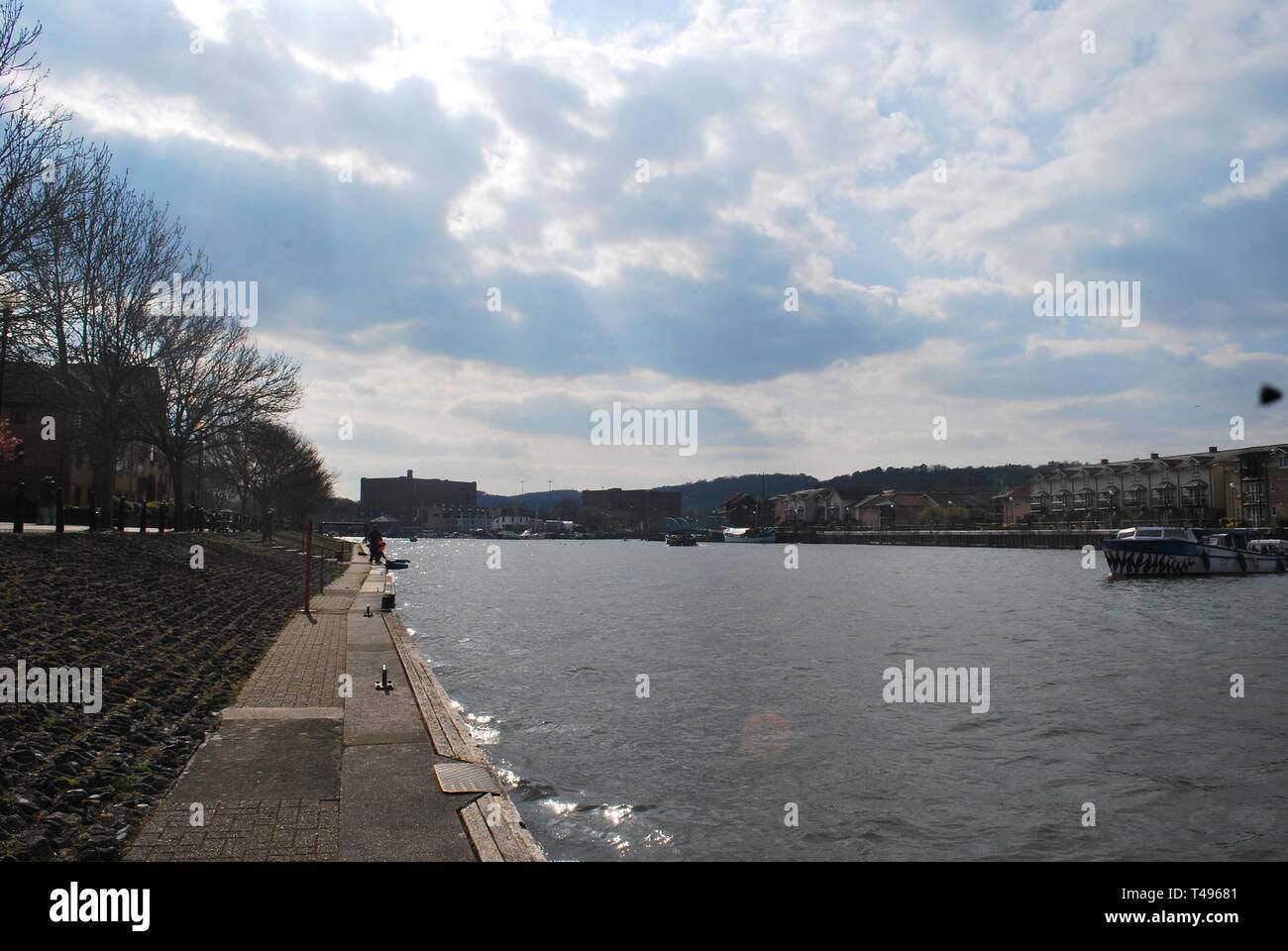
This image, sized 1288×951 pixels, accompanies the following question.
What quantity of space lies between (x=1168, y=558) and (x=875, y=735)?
53.3m

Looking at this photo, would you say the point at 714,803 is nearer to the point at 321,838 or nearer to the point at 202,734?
the point at 321,838

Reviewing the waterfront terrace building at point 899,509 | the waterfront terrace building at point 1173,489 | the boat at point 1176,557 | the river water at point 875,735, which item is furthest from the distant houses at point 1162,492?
the river water at point 875,735

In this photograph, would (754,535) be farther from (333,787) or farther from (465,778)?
(333,787)

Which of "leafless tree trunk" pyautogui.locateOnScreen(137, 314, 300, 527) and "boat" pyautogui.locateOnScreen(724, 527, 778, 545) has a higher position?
"leafless tree trunk" pyautogui.locateOnScreen(137, 314, 300, 527)

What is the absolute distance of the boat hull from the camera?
57438 millimetres

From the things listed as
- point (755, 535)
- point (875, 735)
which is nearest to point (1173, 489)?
point (755, 535)

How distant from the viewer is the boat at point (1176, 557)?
57.4 meters

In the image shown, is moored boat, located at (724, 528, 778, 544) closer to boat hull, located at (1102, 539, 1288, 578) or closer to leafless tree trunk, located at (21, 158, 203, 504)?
boat hull, located at (1102, 539, 1288, 578)

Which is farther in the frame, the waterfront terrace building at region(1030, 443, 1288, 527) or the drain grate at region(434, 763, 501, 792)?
the waterfront terrace building at region(1030, 443, 1288, 527)

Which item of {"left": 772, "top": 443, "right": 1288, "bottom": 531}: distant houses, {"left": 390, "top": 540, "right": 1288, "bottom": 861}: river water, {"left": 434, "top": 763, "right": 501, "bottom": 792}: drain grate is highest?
{"left": 772, "top": 443, "right": 1288, "bottom": 531}: distant houses

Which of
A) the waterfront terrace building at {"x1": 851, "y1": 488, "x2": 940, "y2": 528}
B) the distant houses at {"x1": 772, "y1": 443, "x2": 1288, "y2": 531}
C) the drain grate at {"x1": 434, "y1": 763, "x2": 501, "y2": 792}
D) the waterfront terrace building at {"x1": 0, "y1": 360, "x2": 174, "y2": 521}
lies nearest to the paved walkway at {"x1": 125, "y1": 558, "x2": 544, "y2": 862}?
the drain grate at {"x1": 434, "y1": 763, "x2": 501, "y2": 792}

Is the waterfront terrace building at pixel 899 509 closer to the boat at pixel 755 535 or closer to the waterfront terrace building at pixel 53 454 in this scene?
the boat at pixel 755 535

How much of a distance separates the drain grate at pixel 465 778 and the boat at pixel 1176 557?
2236 inches
